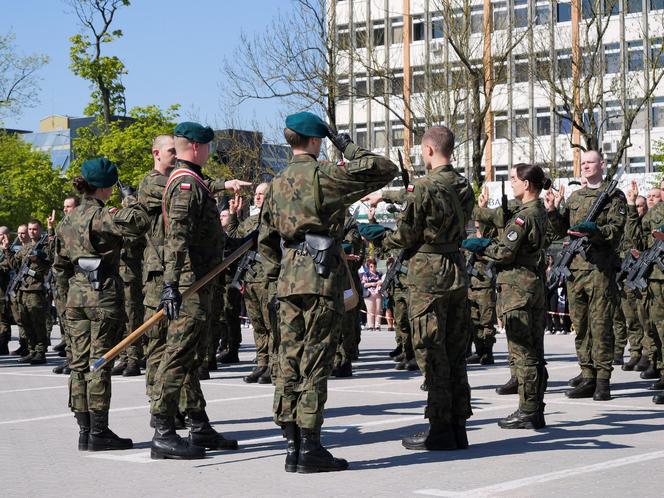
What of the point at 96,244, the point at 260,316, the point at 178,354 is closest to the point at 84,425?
the point at 178,354

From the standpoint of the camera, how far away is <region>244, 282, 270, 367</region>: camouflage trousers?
1398 centimetres

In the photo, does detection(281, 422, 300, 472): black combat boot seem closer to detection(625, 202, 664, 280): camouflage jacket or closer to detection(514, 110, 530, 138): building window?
detection(625, 202, 664, 280): camouflage jacket

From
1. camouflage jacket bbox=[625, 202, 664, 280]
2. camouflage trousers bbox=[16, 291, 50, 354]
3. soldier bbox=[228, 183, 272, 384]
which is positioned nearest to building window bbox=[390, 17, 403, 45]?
camouflage trousers bbox=[16, 291, 50, 354]

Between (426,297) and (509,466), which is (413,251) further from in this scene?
(509,466)

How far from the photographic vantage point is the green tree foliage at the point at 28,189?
52.0 metres

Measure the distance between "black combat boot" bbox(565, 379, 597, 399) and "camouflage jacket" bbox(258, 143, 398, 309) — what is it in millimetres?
4735

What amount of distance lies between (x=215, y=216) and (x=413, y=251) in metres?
1.53

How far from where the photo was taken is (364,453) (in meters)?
8.38

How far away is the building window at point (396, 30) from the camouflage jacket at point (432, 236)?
181 feet

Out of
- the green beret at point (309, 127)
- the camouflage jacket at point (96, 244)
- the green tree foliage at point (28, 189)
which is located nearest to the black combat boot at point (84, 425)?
the camouflage jacket at point (96, 244)

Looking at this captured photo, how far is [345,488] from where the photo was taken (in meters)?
7.00

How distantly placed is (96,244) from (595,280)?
5.22 meters

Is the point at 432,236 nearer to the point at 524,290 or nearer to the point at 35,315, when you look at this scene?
the point at 524,290

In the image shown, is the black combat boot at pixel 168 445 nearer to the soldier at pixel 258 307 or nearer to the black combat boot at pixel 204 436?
the black combat boot at pixel 204 436
